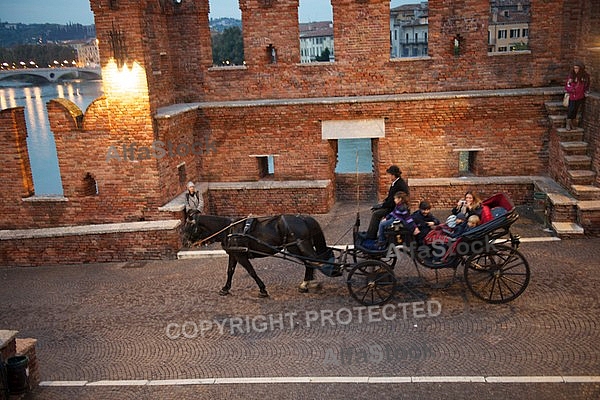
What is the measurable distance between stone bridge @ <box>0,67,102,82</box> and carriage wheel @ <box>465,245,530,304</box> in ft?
137

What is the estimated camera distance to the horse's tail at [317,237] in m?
8.75

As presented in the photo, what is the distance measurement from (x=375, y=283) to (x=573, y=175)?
5818 millimetres

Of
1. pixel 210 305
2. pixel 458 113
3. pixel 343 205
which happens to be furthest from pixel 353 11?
pixel 210 305

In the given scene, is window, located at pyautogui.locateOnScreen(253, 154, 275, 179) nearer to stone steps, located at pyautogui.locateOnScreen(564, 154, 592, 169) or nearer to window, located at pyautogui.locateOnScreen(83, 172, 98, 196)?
window, located at pyautogui.locateOnScreen(83, 172, 98, 196)

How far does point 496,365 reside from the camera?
6598mm

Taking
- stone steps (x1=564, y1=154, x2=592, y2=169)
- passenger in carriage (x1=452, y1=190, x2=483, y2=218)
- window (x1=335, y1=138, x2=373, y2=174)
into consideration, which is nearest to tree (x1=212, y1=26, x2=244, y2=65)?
window (x1=335, y1=138, x2=373, y2=174)

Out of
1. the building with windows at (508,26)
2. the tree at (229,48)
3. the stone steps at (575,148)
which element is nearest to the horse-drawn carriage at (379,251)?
the stone steps at (575,148)

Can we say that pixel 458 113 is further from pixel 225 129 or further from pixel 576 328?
pixel 576 328

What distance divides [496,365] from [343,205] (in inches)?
318

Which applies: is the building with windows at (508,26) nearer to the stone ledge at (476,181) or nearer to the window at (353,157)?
the window at (353,157)

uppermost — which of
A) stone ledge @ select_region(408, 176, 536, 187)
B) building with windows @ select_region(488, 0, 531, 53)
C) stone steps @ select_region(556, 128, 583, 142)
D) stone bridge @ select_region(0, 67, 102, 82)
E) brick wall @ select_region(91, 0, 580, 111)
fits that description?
building with windows @ select_region(488, 0, 531, 53)

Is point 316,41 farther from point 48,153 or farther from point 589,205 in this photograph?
point 589,205

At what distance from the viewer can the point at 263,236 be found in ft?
28.7

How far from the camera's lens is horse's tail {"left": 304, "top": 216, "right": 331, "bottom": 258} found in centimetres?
875
